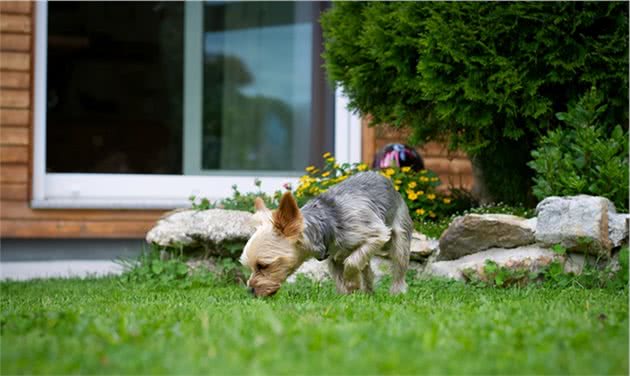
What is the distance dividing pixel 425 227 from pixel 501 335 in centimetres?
470

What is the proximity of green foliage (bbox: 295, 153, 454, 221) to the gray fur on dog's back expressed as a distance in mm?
2178

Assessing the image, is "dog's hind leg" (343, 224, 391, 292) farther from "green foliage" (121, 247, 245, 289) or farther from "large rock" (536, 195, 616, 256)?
"green foliage" (121, 247, 245, 289)

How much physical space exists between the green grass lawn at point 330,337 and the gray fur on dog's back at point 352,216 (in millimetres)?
486

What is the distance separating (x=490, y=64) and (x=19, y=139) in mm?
5961

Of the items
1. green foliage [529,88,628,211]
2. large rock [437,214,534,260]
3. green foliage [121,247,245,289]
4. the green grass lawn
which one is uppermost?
green foliage [529,88,628,211]

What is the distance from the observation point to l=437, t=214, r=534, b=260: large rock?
23.6 ft

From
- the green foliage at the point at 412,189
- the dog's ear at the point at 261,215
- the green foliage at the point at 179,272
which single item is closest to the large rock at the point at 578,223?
the green foliage at the point at 412,189

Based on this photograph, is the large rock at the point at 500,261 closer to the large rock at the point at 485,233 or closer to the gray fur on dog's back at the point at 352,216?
the large rock at the point at 485,233

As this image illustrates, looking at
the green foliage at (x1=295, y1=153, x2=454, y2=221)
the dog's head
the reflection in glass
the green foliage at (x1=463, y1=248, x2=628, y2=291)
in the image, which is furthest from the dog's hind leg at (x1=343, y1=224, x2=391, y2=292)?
the reflection in glass

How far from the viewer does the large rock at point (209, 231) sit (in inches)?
322

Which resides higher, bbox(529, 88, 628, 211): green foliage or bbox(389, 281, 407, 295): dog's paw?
bbox(529, 88, 628, 211): green foliage

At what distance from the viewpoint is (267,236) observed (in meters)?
5.73

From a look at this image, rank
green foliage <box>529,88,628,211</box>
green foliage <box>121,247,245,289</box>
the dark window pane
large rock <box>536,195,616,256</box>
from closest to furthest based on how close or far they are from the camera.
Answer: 1. large rock <box>536,195,616,256</box>
2. green foliage <box>529,88,628,211</box>
3. green foliage <box>121,247,245,289</box>
4. the dark window pane

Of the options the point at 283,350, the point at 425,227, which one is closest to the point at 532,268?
the point at 425,227
